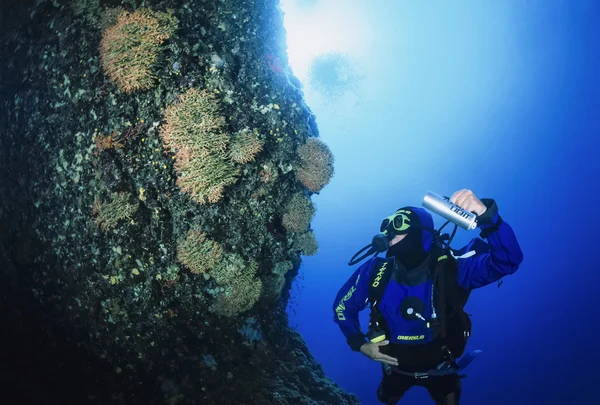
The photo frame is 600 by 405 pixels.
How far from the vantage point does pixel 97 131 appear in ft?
17.5

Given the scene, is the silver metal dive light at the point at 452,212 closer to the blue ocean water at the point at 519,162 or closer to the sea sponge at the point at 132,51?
the sea sponge at the point at 132,51

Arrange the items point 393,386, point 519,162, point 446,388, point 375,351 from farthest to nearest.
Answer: point 519,162 < point 393,386 < point 446,388 < point 375,351

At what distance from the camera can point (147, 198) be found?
5363 millimetres

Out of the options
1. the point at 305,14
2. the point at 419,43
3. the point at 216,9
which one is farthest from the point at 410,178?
the point at 216,9

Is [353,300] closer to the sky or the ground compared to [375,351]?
closer to the sky

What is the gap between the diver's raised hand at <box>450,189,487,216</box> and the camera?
4.18 metres

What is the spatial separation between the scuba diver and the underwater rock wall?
68.0 inches

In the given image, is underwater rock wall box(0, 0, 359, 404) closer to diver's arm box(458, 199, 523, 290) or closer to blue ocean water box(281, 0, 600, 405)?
diver's arm box(458, 199, 523, 290)

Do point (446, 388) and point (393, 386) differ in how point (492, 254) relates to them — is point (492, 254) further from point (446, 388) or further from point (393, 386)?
point (393, 386)

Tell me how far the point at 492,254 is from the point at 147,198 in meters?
5.57

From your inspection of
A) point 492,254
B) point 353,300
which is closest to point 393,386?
point 353,300

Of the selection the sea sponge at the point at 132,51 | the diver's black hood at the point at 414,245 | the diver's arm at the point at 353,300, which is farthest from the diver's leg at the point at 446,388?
the sea sponge at the point at 132,51

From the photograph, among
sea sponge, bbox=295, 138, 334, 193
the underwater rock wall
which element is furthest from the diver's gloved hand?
sea sponge, bbox=295, 138, 334, 193

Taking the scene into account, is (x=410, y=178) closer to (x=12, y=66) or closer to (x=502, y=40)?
(x=502, y=40)
